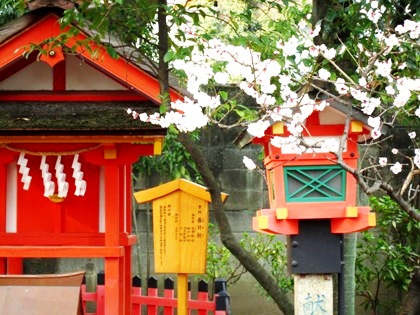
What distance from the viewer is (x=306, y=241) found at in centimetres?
804

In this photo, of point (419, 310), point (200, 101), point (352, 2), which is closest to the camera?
point (200, 101)

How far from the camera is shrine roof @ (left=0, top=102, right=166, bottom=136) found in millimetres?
8320

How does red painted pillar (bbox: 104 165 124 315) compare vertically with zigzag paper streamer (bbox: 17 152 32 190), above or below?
below

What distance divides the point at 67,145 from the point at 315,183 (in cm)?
250

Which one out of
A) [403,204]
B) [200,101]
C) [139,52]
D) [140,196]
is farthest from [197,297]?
[403,204]

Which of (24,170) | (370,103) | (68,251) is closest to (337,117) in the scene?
(370,103)

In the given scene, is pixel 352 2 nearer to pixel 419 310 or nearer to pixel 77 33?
pixel 77 33

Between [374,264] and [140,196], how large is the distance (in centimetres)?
403

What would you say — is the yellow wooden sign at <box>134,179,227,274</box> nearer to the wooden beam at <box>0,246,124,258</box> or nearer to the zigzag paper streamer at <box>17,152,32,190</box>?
the wooden beam at <box>0,246,124,258</box>

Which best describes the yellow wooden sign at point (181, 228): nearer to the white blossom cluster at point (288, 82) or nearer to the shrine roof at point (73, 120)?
the shrine roof at point (73, 120)

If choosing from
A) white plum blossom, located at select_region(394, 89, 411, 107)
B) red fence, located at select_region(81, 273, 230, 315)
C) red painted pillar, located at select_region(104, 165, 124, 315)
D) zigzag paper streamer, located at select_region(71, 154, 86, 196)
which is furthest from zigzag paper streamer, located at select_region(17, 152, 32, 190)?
white plum blossom, located at select_region(394, 89, 411, 107)

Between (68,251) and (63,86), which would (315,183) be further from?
(63,86)

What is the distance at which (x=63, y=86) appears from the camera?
895cm

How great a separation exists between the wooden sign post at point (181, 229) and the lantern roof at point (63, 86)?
946 mm
